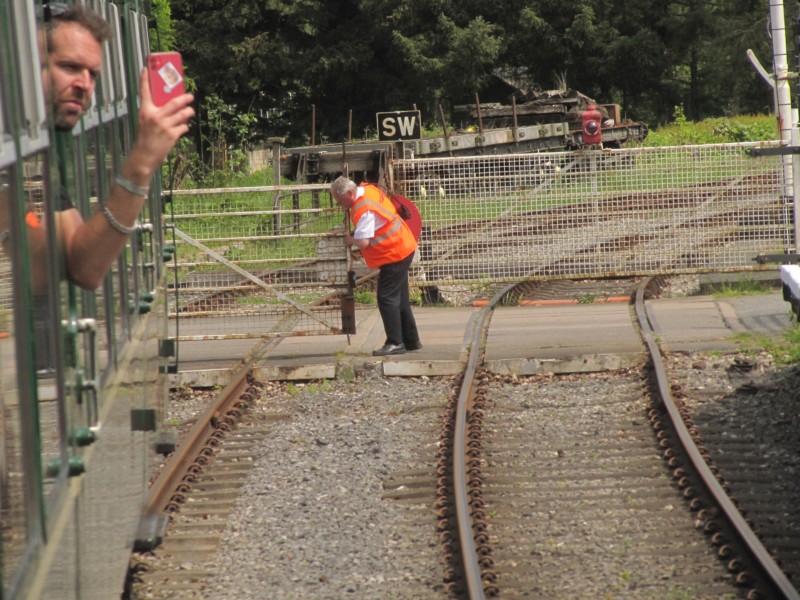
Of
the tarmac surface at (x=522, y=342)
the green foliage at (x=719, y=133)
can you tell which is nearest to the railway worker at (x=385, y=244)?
the tarmac surface at (x=522, y=342)

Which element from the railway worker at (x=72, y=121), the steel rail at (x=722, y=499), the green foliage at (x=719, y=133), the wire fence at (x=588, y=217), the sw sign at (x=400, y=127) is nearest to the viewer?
the railway worker at (x=72, y=121)

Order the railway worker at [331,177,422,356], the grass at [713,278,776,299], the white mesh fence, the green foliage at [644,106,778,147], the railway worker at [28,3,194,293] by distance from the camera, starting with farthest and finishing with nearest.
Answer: the green foliage at [644,106,778,147]
the grass at [713,278,776,299]
the white mesh fence
the railway worker at [331,177,422,356]
the railway worker at [28,3,194,293]

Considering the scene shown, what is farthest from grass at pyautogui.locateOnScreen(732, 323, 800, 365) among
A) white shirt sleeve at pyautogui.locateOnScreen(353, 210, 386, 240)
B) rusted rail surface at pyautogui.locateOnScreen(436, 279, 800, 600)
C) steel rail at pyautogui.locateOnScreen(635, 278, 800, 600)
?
white shirt sleeve at pyautogui.locateOnScreen(353, 210, 386, 240)

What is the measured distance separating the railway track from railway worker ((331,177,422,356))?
122 centimetres

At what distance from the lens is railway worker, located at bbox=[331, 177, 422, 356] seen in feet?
36.1

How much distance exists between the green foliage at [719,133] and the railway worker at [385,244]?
23667 mm

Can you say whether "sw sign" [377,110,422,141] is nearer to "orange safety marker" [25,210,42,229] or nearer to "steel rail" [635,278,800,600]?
"steel rail" [635,278,800,600]

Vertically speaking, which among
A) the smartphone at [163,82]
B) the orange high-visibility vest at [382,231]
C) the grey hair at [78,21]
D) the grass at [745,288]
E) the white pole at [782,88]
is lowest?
the grass at [745,288]

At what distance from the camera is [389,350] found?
11.4 meters

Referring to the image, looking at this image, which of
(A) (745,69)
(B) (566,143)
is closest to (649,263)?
(B) (566,143)

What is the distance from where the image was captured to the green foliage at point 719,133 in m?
34.8

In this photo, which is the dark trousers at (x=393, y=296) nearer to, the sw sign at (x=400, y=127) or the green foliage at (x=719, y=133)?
the sw sign at (x=400, y=127)

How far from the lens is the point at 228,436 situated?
8.90 metres

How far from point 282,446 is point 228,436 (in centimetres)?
57
